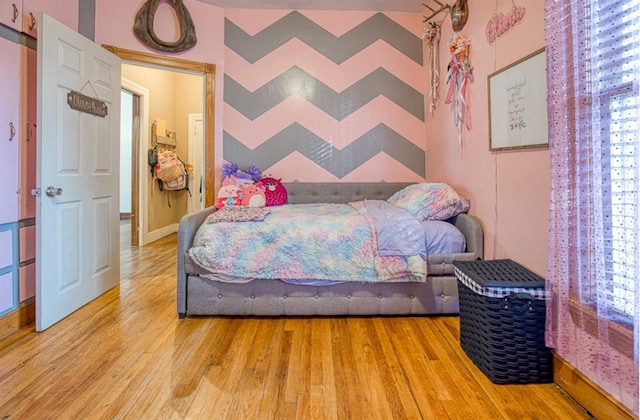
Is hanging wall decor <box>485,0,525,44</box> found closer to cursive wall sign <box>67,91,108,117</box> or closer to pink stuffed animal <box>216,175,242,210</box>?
pink stuffed animal <box>216,175,242,210</box>

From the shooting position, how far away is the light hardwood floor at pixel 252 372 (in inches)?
54.6

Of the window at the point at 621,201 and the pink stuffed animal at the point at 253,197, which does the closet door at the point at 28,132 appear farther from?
the window at the point at 621,201

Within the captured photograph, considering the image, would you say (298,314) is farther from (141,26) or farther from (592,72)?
(141,26)

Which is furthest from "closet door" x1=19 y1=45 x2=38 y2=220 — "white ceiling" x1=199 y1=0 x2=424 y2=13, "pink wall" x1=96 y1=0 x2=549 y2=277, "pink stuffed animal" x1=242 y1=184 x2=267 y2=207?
"white ceiling" x1=199 y1=0 x2=424 y2=13

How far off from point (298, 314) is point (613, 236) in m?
1.66

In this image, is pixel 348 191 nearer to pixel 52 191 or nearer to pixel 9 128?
pixel 52 191

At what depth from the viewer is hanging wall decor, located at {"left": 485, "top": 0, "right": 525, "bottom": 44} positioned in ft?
6.29

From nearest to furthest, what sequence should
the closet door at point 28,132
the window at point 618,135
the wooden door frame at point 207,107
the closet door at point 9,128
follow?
the window at point 618,135, the closet door at point 9,128, the closet door at point 28,132, the wooden door frame at point 207,107

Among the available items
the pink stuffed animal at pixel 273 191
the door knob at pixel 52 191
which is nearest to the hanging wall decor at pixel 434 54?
the pink stuffed animal at pixel 273 191

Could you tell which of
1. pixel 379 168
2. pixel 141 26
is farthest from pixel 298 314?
pixel 141 26

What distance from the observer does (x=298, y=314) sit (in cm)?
228

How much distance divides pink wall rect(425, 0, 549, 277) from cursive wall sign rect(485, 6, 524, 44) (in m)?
0.03

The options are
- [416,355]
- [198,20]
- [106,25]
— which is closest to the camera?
[416,355]

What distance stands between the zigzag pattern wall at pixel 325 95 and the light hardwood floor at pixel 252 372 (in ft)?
5.46
